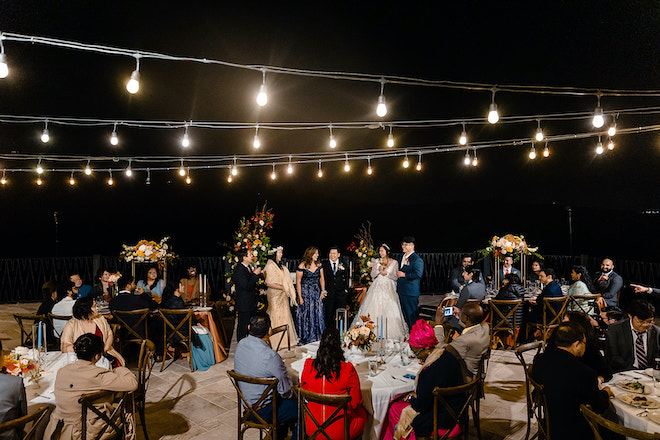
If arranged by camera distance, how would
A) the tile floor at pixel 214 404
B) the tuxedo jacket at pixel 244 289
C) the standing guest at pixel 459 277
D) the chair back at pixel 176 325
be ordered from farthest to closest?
the standing guest at pixel 459 277, the tuxedo jacket at pixel 244 289, the chair back at pixel 176 325, the tile floor at pixel 214 404

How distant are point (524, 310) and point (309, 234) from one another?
16122 millimetres

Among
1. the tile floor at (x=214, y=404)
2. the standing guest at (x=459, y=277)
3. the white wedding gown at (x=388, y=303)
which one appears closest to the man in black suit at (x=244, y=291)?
the tile floor at (x=214, y=404)

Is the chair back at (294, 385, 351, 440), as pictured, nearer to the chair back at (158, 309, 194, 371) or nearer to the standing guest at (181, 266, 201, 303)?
the chair back at (158, 309, 194, 371)

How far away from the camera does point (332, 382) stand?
284 cm

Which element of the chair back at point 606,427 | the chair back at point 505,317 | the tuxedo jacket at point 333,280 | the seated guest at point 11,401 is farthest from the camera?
the tuxedo jacket at point 333,280

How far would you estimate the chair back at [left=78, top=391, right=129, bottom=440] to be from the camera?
8.77 feet

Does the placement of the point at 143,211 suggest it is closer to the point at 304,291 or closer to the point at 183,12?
the point at 304,291

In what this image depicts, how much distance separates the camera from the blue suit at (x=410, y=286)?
6879 millimetres

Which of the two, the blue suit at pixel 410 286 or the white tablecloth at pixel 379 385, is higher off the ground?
the blue suit at pixel 410 286

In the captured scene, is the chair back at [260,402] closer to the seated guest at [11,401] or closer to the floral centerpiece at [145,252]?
the seated guest at [11,401]

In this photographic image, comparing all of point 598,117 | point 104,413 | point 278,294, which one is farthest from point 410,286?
point 104,413

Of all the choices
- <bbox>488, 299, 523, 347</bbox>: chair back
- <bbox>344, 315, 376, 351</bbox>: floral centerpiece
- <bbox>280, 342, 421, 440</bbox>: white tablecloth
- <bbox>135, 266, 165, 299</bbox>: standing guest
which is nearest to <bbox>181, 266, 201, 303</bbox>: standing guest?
<bbox>135, 266, 165, 299</bbox>: standing guest

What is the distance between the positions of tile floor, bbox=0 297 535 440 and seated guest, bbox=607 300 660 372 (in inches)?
44.1

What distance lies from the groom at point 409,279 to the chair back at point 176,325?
3311 millimetres
